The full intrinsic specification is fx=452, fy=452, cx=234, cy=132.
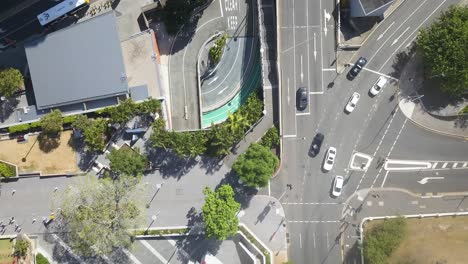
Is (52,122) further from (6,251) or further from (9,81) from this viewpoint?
(6,251)

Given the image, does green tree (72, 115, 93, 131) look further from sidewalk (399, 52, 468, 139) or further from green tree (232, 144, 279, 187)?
sidewalk (399, 52, 468, 139)

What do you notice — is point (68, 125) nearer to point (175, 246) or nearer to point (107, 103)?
point (107, 103)

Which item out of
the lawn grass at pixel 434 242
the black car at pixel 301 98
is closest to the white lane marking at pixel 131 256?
the black car at pixel 301 98

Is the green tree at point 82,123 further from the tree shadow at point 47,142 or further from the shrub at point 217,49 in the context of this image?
the shrub at point 217,49

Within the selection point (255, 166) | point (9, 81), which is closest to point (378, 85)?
point (255, 166)

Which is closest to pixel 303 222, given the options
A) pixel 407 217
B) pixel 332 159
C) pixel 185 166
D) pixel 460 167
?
pixel 332 159

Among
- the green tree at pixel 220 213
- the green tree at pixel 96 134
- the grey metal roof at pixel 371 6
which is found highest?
the grey metal roof at pixel 371 6
